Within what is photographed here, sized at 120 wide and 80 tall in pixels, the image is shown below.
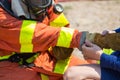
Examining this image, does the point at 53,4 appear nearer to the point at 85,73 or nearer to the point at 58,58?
the point at 58,58

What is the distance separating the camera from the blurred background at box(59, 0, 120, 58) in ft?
16.0

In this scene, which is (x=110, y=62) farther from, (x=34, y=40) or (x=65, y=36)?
(x=34, y=40)

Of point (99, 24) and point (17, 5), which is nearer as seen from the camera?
point (17, 5)

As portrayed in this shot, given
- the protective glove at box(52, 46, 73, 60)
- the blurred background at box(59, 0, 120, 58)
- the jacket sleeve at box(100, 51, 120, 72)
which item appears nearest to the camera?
the jacket sleeve at box(100, 51, 120, 72)

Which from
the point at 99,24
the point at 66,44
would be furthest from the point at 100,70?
the point at 99,24

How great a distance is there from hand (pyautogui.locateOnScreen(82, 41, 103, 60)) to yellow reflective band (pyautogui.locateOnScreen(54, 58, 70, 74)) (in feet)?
1.26

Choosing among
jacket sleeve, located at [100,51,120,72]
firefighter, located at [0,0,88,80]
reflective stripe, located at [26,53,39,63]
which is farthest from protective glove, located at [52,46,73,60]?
jacket sleeve, located at [100,51,120,72]

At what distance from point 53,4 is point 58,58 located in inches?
15.9

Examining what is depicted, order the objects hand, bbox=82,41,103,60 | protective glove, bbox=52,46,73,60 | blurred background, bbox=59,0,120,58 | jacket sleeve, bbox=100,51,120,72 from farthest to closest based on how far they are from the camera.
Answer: blurred background, bbox=59,0,120,58 < protective glove, bbox=52,46,73,60 < hand, bbox=82,41,103,60 < jacket sleeve, bbox=100,51,120,72

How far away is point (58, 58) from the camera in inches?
120

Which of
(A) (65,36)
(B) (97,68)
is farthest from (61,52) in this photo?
(B) (97,68)

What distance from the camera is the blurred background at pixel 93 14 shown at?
4.87 meters

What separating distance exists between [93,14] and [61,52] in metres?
2.27

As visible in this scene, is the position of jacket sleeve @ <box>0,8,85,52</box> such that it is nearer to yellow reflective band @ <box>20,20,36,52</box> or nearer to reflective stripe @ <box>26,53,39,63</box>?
yellow reflective band @ <box>20,20,36,52</box>
